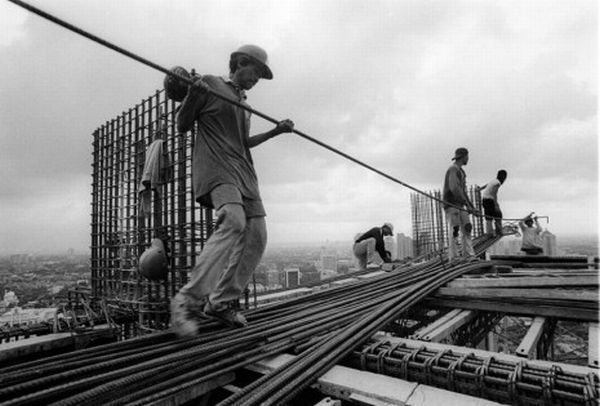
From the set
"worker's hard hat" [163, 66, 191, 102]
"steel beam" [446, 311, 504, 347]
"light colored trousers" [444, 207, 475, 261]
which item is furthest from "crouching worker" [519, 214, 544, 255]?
"worker's hard hat" [163, 66, 191, 102]

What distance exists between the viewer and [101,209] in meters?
6.96

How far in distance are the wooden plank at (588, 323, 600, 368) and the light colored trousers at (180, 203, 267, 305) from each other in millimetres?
1997

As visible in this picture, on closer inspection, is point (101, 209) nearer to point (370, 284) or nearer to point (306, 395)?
Result: point (370, 284)

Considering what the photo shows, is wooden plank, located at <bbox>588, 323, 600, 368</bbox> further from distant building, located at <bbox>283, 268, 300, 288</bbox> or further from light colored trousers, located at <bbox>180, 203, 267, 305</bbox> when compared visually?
distant building, located at <bbox>283, 268, 300, 288</bbox>

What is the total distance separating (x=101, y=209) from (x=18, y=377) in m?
6.47

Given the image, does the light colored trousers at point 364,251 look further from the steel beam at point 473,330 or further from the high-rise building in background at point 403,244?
the high-rise building in background at point 403,244

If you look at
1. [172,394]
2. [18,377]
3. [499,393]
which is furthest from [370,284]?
[18,377]

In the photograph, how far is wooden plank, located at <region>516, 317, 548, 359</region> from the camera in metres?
1.74

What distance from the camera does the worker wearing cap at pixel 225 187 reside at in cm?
207

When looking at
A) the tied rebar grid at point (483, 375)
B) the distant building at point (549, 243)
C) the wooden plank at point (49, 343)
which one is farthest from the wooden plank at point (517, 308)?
the distant building at point (549, 243)

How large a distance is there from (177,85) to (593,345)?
298cm

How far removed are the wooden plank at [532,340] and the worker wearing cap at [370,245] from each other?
6212 mm

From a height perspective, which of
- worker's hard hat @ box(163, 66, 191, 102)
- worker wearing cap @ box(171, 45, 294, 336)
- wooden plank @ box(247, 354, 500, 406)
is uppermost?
worker's hard hat @ box(163, 66, 191, 102)

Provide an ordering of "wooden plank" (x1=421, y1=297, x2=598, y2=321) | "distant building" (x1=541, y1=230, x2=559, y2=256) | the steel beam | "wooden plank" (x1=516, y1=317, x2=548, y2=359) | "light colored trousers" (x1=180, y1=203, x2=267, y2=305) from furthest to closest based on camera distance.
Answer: "distant building" (x1=541, y1=230, x2=559, y2=256) < the steel beam < "wooden plank" (x1=421, y1=297, x2=598, y2=321) < "light colored trousers" (x1=180, y1=203, x2=267, y2=305) < "wooden plank" (x1=516, y1=317, x2=548, y2=359)
